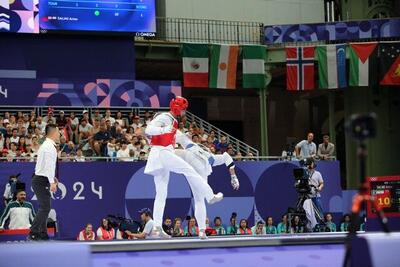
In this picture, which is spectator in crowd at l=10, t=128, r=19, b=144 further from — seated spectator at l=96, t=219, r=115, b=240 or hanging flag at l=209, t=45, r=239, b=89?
hanging flag at l=209, t=45, r=239, b=89

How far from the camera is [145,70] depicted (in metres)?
30.2

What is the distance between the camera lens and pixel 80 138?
66.4ft

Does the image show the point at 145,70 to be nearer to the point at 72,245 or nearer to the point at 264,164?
the point at 264,164

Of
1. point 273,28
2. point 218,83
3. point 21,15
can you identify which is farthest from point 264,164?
point 21,15

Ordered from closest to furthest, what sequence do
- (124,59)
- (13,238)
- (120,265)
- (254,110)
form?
(120,265) < (13,238) < (124,59) < (254,110)

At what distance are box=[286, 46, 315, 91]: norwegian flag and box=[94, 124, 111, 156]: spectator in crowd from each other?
402 inches

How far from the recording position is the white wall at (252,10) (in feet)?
95.2

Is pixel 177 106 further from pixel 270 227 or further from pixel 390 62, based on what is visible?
pixel 390 62

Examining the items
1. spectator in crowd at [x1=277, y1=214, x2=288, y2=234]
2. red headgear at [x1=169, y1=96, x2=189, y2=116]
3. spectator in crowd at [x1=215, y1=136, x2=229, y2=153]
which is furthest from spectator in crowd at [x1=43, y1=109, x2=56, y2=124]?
red headgear at [x1=169, y1=96, x2=189, y2=116]

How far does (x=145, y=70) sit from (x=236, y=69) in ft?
16.0

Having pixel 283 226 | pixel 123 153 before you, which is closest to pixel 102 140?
pixel 123 153

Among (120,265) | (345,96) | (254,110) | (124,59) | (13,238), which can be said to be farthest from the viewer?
(254,110)

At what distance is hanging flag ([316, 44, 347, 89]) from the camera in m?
27.1

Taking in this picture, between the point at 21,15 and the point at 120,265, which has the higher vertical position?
the point at 21,15
